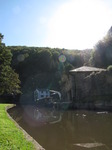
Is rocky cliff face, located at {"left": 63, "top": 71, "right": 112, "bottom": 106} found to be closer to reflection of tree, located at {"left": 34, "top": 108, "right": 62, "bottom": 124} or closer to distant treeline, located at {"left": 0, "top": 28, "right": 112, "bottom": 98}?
reflection of tree, located at {"left": 34, "top": 108, "right": 62, "bottom": 124}

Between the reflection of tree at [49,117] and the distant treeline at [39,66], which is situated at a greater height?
the distant treeline at [39,66]

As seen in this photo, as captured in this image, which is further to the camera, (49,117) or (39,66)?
(39,66)

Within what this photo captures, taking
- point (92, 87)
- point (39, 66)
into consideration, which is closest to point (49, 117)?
point (92, 87)

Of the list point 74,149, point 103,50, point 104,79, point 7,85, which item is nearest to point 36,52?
point 103,50

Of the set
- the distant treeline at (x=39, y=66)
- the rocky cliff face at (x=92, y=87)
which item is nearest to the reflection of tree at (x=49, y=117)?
the rocky cliff face at (x=92, y=87)

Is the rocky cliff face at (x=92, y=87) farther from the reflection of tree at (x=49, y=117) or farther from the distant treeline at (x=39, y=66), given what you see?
the distant treeline at (x=39, y=66)

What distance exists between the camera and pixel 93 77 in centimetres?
3909

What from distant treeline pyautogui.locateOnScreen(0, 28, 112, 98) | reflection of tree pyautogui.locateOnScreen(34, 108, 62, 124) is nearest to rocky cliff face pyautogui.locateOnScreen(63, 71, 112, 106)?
reflection of tree pyautogui.locateOnScreen(34, 108, 62, 124)

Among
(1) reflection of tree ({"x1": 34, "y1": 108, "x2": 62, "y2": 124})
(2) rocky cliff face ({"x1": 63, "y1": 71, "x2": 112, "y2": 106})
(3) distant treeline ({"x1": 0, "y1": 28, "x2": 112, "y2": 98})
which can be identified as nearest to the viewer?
(1) reflection of tree ({"x1": 34, "y1": 108, "x2": 62, "y2": 124})

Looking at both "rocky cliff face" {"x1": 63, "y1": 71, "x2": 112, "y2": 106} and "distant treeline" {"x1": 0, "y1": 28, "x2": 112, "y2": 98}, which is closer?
"rocky cliff face" {"x1": 63, "y1": 71, "x2": 112, "y2": 106}

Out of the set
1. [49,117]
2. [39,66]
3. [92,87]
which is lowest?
[49,117]

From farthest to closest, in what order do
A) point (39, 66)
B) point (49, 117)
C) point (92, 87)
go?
point (39, 66) < point (92, 87) < point (49, 117)

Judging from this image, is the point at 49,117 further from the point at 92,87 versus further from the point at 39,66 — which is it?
the point at 39,66

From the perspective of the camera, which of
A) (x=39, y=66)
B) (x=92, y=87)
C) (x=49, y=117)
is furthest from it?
(x=39, y=66)
